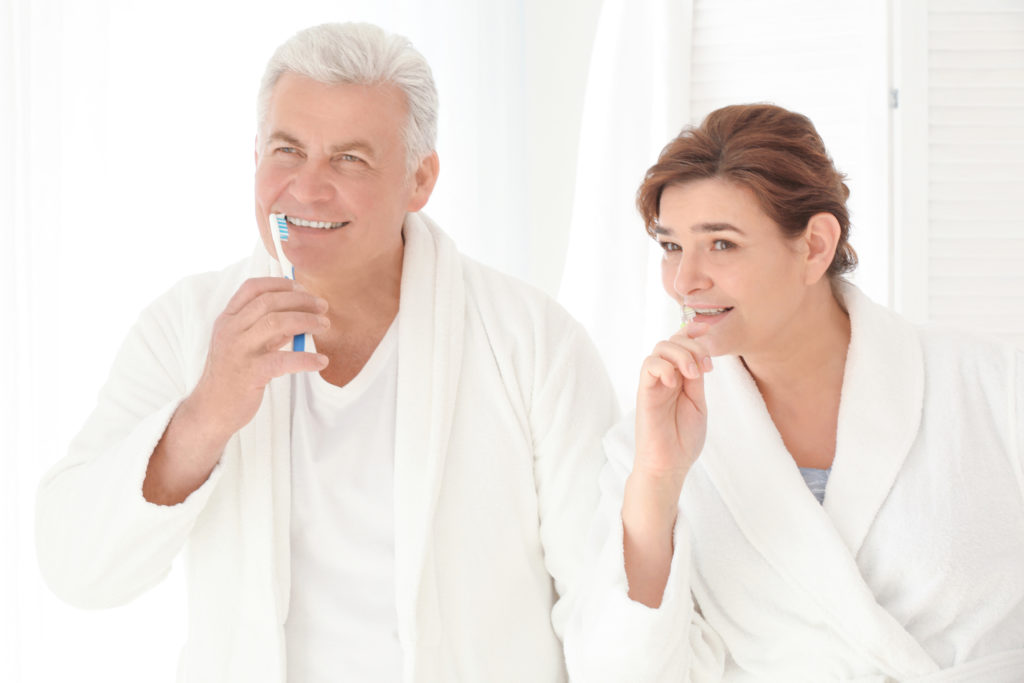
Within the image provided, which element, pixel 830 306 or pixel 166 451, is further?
pixel 830 306

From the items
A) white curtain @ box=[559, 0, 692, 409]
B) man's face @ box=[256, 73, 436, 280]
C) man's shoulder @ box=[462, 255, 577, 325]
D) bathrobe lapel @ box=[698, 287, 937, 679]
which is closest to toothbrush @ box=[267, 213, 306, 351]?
man's face @ box=[256, 73, 436, 280]

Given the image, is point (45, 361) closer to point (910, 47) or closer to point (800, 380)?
point (800, 380)

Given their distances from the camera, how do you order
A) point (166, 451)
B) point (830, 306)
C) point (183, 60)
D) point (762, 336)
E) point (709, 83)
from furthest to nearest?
point (709, 83)
point (183, 60)
point (830, 306)
point (762, 336)
point (166, 451)

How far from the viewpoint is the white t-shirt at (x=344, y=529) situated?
1.36 m

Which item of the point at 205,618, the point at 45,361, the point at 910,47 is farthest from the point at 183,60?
the point at 910,47

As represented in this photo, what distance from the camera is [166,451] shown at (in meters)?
1.28

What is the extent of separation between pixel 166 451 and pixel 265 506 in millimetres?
154

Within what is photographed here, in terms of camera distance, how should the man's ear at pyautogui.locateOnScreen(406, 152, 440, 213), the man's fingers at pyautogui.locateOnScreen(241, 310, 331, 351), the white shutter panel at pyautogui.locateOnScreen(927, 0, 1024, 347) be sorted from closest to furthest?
the man's fingers at pyautogui.locateOnScreen(241, 310, 331, 351), the man's ear at pyautogui.locateOnScreen(406, 152, 440, 213), the white shutter panel at pyautogui.locateOnScreen(927, 0, 1024, 347)

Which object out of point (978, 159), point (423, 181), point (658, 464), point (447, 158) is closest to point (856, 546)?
point (658, 464)

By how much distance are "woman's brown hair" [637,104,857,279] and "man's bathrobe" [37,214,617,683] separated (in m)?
0.29

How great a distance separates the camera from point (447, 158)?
8.54 feet

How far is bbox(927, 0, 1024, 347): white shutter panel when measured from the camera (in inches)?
83.6

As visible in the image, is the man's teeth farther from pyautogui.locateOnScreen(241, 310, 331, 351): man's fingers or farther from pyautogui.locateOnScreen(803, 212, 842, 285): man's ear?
pyautogui.locateOnScreen(803, 212, 842, 285): man's ear

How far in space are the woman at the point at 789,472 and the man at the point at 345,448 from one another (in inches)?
4.8
